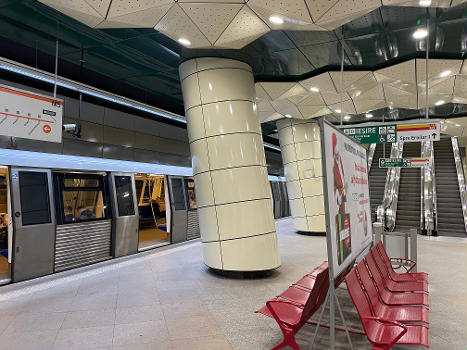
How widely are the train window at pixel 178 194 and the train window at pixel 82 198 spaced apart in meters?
2.45

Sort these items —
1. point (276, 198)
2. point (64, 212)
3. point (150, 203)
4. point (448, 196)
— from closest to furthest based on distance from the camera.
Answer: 1. point (64, 212)
2. point (448, 196)
3. point (150, 203)
4. point (276, 198)

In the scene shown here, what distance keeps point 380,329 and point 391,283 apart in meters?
1.57

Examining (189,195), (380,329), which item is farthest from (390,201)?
(380,329)

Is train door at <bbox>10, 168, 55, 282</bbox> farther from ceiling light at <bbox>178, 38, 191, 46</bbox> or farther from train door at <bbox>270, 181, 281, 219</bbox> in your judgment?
train door at <bbox>270, 181, 281, 219</bbox>

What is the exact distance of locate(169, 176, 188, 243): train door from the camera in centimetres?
888

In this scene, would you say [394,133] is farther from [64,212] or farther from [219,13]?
[64,212]

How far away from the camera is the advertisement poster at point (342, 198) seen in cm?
247

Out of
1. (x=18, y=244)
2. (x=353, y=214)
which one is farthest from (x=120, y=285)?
(x=353, y=214)

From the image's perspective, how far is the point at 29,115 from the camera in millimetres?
4203

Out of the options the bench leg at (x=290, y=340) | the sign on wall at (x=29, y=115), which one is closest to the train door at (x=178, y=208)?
the sign on wall at (x=29, y=115)

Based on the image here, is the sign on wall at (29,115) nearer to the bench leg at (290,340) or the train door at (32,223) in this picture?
the train door at (32,223)

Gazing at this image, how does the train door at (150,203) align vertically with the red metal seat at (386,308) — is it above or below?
above

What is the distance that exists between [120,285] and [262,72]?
16.6ft

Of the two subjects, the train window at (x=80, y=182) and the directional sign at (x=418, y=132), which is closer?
the directional sign at (x=418, y=132)
